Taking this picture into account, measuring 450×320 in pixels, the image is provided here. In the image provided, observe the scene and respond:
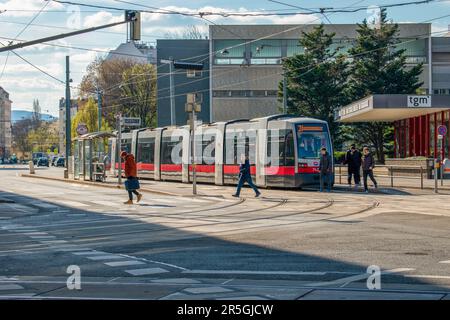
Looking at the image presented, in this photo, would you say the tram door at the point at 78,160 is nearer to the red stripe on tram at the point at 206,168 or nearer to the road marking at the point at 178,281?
the red stripe on tram at the point at 206,168

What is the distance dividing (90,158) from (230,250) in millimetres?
29930

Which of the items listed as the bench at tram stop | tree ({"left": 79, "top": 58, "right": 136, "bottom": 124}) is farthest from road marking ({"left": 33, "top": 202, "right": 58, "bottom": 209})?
tree ({"left": 79, "top": 58, "right": 136, "bottom": 124})

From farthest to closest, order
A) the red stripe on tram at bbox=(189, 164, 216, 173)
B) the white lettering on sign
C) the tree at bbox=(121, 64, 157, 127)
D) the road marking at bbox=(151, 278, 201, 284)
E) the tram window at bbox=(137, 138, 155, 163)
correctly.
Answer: the tree at bbox=(121, 64, 157, 127), the tram window at bbox=(137, 138, 155, 163), the white lettering on sign, the red stripe on tram at bbox=(189, 164, 216, 173), the road marking at bbox=(151, 278, 201, 284)

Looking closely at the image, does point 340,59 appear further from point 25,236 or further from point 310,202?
point 25,236

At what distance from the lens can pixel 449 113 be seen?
4294cm

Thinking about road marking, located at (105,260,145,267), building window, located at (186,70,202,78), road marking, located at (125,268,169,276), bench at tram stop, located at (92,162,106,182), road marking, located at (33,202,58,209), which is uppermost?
building window, located at (186,70,202,78)

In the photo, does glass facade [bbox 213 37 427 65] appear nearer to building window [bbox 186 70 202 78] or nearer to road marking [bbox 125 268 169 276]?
building window [bbox 186 70 202 78]

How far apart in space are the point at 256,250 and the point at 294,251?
0.65 metres

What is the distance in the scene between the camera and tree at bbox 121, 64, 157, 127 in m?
78.2

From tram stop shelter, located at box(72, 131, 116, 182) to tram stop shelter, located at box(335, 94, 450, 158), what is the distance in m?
15.1

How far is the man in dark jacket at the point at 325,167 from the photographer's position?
97.8 feet

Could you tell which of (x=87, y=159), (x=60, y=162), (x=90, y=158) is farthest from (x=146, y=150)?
(x=60, y=162)

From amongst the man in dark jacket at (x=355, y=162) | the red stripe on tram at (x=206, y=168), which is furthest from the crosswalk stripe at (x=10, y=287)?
the red stripe on tram at (x=206, y=168)
